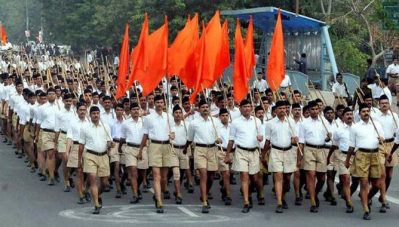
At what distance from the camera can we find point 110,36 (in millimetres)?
52125

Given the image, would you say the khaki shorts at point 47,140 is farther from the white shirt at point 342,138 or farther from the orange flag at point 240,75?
the white shirt at point 342,138

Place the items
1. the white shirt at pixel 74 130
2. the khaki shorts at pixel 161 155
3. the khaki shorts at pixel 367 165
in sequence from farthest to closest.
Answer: the white shirt at pixel 74 130
the khaki shorts at pixel 161 155
the khaki shorts at pixel 367 165

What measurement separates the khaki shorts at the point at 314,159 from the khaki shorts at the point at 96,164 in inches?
114

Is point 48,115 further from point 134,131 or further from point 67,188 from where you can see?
point 134,131

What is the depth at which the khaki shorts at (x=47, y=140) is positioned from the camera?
670 inches

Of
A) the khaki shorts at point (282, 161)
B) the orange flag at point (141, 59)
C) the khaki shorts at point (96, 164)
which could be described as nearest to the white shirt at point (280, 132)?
the khaki shorts at point (282, 161)

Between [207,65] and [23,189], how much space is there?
3.72m

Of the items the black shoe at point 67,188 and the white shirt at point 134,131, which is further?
the black shoe at point 67,188

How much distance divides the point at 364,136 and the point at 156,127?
10.5 ft

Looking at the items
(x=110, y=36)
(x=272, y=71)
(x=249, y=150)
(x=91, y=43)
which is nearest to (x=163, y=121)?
(x=249, y=150)

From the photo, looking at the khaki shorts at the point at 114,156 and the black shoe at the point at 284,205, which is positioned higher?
the khaki shorts at the point at 114,156

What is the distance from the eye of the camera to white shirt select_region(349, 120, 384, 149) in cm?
1322

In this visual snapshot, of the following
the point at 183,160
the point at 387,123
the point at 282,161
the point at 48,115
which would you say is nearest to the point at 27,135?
the point at 48,115

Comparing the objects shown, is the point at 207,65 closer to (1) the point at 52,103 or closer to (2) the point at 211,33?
(2) the point at 211,33
